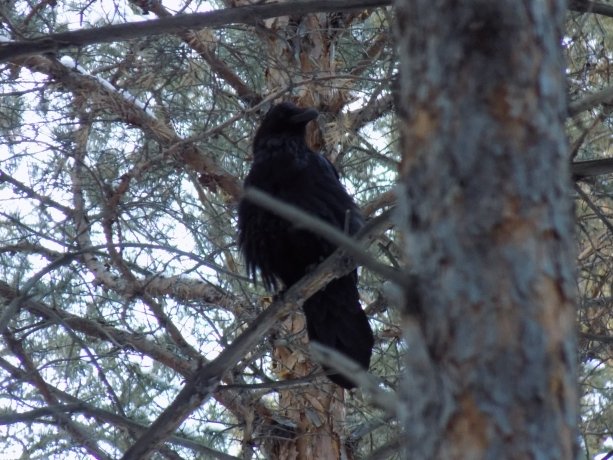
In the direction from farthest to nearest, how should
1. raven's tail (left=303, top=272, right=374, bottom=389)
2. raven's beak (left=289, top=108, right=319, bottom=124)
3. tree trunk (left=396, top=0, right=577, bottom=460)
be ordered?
raven's beak (left=289, top=108, right=319, bottom=124)
raven's tail (left=303, top=272, right=374, bottom=389)
tree trunk (left=396, top=0, right=577, bottom=460)

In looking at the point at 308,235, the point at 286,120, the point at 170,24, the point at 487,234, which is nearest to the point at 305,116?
the point at 286,120

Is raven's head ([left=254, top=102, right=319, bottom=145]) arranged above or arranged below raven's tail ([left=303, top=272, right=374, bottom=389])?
above

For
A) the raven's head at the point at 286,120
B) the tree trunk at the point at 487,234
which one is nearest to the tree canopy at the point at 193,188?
the raven's head at the point at 286,120

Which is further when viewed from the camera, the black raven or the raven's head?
the raven's head

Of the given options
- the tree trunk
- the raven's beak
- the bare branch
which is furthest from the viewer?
the raven's beak

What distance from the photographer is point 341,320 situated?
4.29 metres

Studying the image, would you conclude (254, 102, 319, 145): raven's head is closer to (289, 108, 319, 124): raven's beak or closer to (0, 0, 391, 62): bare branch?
(289, 108, 319, 124): raven's beak

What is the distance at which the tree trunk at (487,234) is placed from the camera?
1.46 m

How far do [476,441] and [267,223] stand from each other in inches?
115

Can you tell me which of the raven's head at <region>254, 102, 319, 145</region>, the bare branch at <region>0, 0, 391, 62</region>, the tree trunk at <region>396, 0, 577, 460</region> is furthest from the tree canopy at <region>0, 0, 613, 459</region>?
the tree trunk at <region>396, 0, 577, 460</region>

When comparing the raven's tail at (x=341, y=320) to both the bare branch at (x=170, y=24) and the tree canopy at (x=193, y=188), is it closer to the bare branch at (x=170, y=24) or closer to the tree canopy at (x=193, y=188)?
the tree canopy at (x=193, y=188)

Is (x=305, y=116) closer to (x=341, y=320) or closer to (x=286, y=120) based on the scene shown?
(x=286, y=120)

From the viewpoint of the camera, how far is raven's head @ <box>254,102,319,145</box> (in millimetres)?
4520

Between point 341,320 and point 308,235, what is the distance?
42cm
